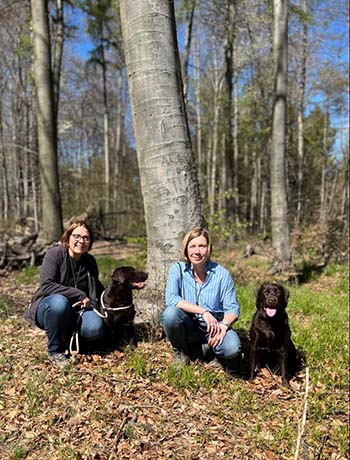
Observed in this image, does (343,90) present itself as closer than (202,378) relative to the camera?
No

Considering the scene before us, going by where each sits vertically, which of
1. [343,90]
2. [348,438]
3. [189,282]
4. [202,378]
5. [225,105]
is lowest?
[348,438]

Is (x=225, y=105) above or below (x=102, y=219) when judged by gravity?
above

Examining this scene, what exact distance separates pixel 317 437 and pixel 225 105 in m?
14.6

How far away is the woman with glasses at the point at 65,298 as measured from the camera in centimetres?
357

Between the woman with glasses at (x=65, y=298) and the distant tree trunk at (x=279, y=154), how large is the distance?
5.99 meters

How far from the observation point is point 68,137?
96.7 feet

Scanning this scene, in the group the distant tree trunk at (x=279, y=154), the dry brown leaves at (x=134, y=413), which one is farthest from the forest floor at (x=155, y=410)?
the distant tree trunk at (x=279, y=154)

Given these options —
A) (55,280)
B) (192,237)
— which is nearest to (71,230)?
(55,280)

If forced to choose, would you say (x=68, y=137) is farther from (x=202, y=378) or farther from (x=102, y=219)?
(x=202, y=378)

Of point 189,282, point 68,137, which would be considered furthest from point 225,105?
point 68,137

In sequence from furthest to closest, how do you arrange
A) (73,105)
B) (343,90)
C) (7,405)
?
(73,105)
(343,90)
(7,405)

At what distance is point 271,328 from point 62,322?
1971 mm

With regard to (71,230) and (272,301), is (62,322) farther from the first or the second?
(272,301)

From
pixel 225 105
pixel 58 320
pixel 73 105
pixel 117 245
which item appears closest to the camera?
pixel 58 320
